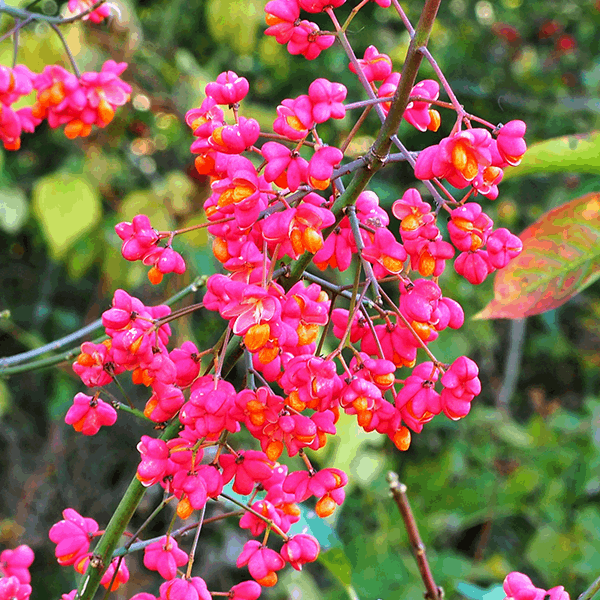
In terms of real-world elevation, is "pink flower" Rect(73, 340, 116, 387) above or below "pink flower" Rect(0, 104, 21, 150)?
above

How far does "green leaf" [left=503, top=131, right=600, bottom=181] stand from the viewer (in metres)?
0.69

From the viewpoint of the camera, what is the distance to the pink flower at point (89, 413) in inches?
22.8

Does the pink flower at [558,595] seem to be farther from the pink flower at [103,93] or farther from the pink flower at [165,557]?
the pink flower at [103,93]

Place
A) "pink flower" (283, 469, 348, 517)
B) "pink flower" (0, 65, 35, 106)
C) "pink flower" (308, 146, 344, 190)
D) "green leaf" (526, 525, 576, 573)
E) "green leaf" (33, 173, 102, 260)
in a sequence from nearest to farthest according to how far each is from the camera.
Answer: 1. "pink flower" (308, 146, 344, 190)
2. "pink flower" (283, 469, 348, 517)
3. "pink flower" (0, 65, 35, 106)
4. "green leaf" (33, 173, 102, 260)
5. "green leaf" (526, 525, 576, 573)

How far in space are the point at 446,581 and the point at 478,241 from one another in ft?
4.81

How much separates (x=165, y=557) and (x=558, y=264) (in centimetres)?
44

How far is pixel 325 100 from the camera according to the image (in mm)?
449

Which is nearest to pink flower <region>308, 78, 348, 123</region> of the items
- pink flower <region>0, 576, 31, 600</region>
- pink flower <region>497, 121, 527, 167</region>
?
pink flower <region>497, 121, 527, 167</region>

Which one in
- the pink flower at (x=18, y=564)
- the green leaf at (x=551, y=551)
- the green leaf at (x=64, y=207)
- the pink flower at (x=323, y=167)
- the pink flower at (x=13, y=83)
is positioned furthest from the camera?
the green leaf at (x=551, y=551)

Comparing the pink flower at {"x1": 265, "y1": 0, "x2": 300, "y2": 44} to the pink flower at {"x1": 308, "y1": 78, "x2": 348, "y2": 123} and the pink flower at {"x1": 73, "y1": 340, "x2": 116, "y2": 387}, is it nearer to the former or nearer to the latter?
the pink flower at {"x1": 308, "y1": 78, "x2": 348, "y2": 123}

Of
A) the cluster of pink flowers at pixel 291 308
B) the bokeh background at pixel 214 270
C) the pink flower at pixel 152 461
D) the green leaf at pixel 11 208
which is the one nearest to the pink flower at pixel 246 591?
the cluster of pink flowers at pixel 291 308

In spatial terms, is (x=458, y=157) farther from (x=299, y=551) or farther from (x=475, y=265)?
(x=299, y=551)

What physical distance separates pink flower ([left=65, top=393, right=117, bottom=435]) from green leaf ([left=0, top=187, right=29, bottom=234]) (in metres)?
1.13

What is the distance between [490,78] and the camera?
228 cm
